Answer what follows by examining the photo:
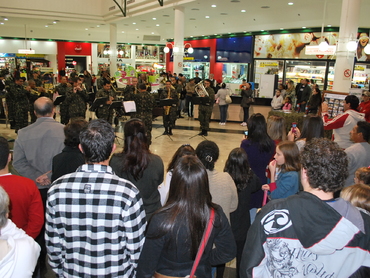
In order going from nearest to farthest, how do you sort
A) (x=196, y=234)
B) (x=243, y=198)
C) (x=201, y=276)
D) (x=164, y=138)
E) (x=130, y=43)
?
(x=196, y=234)
(x=201, y=276)
(x=243, y=198)
(x=164, y=138)
(x=130, y=43)

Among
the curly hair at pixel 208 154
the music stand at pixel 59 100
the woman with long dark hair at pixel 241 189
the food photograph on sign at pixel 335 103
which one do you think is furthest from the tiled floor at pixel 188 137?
the curly hair at pixel 208 154

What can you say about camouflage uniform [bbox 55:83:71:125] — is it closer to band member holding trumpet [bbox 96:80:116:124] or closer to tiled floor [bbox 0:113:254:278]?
band member holding trumpet [bbox 96:80:116:124]

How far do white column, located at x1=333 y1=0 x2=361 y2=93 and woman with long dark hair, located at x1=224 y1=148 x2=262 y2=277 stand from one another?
6.62m

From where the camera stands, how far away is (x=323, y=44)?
10.1 metres

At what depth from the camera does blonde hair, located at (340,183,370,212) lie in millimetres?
2115

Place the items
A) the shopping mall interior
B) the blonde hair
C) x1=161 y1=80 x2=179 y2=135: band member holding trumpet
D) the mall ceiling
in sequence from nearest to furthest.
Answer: the blonde hair → x1=161 y1=80 x2=179 y2=135: band member holding trumpet → the shopping mall interior → the mall ceiling

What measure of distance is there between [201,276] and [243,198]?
1.17 meters

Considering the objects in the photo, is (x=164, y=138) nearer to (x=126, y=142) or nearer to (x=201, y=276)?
(x=126, y=142)

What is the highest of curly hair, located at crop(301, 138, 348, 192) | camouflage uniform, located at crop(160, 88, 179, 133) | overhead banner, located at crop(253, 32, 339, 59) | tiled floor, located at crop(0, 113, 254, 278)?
overhead banner, located at crop(253, 32, 339, 59)

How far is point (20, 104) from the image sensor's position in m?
9.63

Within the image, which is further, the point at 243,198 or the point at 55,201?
the point at 243,198

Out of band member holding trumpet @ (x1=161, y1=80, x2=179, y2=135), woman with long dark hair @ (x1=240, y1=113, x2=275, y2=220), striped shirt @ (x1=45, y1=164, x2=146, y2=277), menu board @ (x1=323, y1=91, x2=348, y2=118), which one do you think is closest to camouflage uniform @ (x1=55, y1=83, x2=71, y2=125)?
band member holding trumpet @ (x1=161, y1=80, x2=179, y2=135)

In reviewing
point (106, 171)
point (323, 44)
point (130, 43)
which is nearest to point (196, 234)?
point (106, 171)

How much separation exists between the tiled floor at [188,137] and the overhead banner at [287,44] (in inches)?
249
